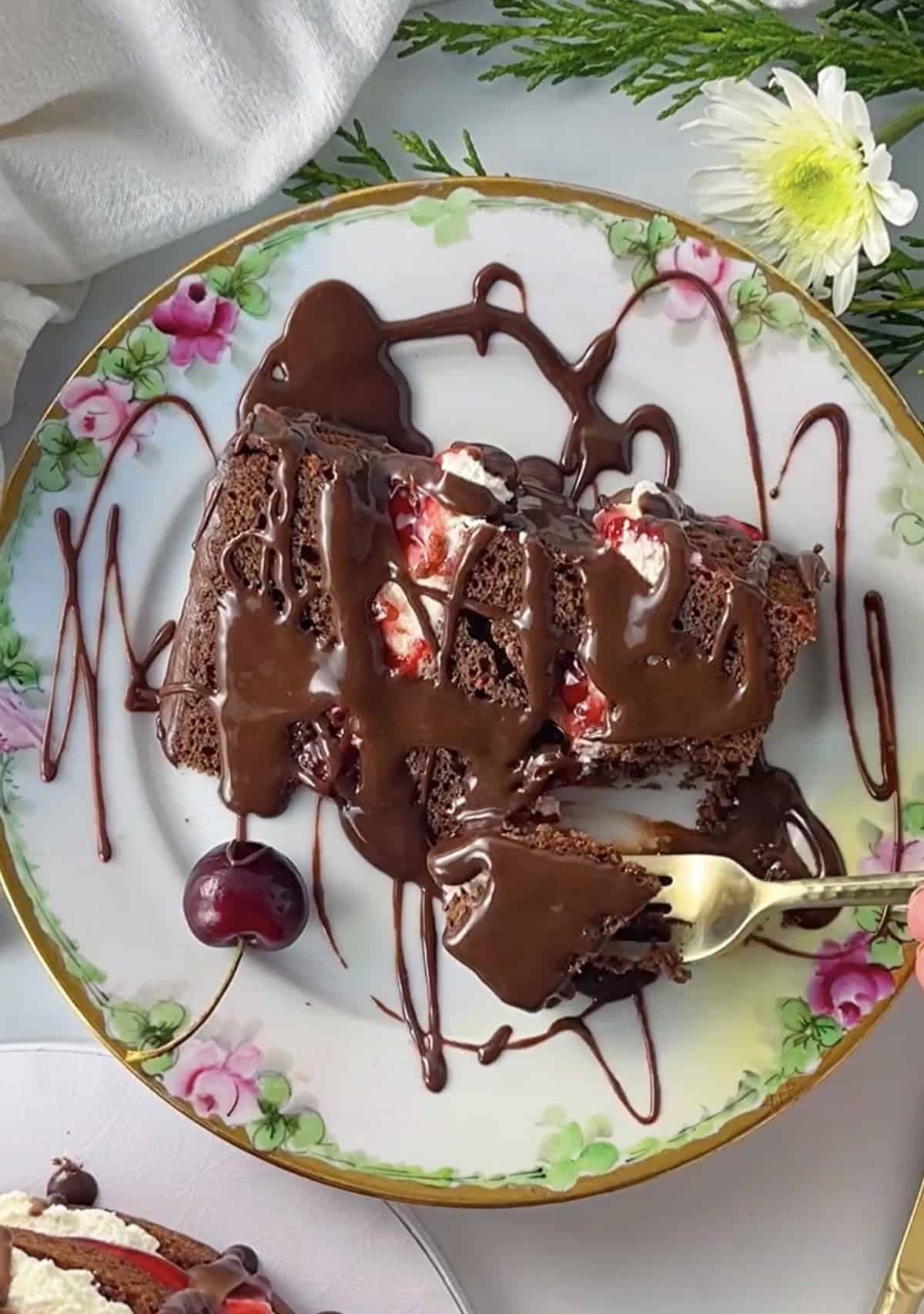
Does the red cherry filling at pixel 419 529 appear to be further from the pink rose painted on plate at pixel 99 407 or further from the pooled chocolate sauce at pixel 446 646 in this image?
the pink rose painted on plate at pixel 99 407

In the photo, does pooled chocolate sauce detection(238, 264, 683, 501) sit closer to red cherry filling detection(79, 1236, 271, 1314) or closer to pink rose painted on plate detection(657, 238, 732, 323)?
pink rose painted on plate detection(657, 238, 732, 323)

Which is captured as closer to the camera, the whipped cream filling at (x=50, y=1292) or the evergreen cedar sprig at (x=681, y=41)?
the whipped cream filling at (x=50, y=1292)

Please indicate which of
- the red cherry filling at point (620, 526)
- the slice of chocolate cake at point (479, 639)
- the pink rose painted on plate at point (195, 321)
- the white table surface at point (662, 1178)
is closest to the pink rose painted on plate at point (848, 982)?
the white table surface at point (662, 1178)

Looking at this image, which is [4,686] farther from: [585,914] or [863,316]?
[863,316]

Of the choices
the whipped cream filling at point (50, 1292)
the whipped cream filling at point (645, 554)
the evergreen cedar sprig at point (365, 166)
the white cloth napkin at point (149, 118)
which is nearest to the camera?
the whipped cream filling at point (50, 1292)

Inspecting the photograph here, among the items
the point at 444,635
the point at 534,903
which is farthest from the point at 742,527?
the point at 534,903

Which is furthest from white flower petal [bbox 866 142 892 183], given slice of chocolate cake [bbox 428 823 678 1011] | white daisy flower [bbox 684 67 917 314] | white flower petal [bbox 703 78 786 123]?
slice of chocolate cake [bbox 428 823 678 1011]
